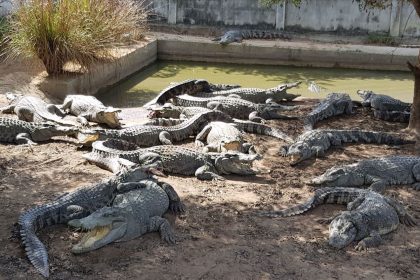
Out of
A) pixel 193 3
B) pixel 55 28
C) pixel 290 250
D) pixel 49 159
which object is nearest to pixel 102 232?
pixel 290 250

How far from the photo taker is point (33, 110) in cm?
779

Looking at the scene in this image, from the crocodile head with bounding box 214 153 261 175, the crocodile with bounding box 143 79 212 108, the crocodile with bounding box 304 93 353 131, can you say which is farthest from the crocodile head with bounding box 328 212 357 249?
the crocodile with bounding box 143 79 212 108

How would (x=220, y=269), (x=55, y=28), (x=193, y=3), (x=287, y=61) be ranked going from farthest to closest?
(x=193, y=3), (x=287, y=61), (x=55, y=28), (x=220, y=269)

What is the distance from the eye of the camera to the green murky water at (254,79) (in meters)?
10.8

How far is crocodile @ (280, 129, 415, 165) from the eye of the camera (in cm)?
654

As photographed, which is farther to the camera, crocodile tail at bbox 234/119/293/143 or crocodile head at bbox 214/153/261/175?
crocodile tail at bbox 234/119/293/143

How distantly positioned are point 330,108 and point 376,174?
2965 mm

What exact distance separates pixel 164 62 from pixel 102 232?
376 inches

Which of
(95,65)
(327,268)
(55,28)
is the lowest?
(327,268)

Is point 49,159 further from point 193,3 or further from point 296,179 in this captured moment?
point 193,3

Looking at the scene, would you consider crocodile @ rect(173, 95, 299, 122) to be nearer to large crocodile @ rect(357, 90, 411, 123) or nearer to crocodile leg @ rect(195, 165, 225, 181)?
large crocodile @ rect(357, 90, 411, 123)

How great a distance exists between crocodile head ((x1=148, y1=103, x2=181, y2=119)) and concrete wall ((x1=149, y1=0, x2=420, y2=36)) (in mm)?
7468

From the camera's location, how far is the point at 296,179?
6.01m

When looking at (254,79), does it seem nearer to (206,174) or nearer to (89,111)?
(89,111)
